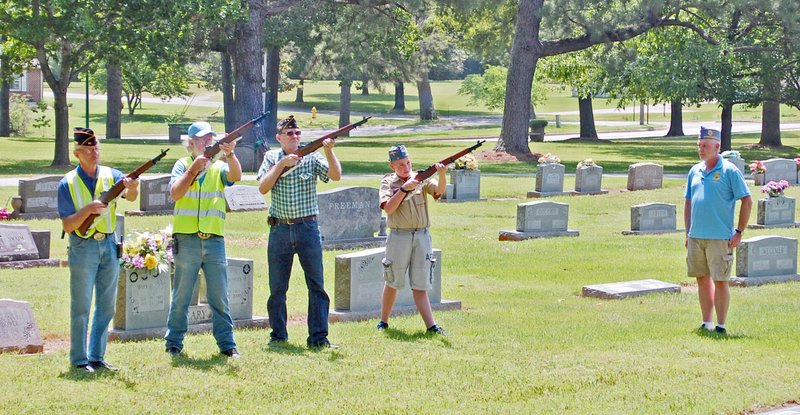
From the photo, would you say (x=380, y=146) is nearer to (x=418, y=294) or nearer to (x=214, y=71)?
(x=214, y=71)

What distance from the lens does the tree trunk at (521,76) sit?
40.2 m

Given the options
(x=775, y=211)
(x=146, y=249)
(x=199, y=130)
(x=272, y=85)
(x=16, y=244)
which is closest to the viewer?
(x=199, y=130)

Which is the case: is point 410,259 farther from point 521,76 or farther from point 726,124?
point 726,124

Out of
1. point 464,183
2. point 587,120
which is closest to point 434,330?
point 464,183

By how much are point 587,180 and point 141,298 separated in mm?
19766

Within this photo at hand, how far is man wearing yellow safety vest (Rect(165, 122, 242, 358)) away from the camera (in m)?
10.0

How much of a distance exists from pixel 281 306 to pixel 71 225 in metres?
2.21

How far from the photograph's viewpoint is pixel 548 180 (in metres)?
29.2

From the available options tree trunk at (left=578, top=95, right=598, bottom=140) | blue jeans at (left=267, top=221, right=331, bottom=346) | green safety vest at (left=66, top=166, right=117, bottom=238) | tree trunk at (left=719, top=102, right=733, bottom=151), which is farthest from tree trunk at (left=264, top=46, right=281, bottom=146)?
green safety vest at (left=66, top=166, right=117, bottom=238)

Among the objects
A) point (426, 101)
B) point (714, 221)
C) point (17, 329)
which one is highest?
point (426, 101)

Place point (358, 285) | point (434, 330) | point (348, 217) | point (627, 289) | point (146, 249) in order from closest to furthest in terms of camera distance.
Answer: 1. point (146, 249)
2. point (434, 330)
3. point (358, 285)
4. point (627, 289)
5. point (348, 217)

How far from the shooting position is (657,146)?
167 ft

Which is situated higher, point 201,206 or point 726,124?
point 726,124

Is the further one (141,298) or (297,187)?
(141,298)
